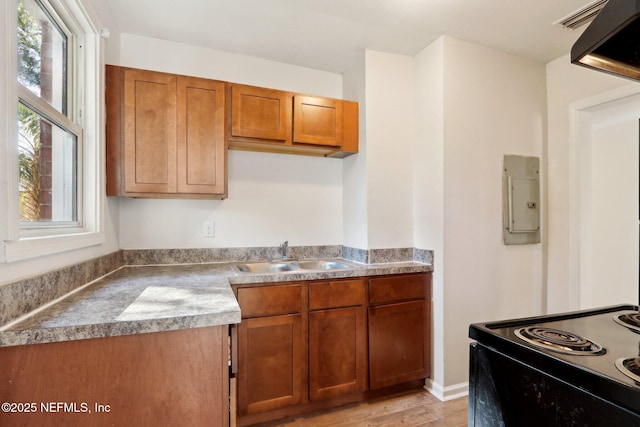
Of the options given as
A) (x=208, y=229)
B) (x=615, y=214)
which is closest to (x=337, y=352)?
(x=208, y=229)

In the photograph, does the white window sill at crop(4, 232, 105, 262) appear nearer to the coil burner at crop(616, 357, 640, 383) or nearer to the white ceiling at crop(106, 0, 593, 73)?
the white ceiling at crop(106, 0, 593, 73)

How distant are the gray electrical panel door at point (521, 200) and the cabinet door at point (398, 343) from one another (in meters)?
0.94

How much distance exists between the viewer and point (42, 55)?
1.34 metres

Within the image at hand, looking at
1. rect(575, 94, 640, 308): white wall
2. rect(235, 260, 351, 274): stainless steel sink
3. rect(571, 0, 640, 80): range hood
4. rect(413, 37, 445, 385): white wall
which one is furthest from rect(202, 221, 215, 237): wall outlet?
rect(575, 94, 640, 308): white wall

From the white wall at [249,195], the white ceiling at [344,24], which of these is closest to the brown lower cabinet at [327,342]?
the white wall at [249,195]

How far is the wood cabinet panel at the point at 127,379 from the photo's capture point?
0.92 m

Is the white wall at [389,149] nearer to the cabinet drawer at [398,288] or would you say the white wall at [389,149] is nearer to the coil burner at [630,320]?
the cabinet drawer at [398,288]

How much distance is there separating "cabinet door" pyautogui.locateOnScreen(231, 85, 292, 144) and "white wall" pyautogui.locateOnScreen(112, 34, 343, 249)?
340 millimetres

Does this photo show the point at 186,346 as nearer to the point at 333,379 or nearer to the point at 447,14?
the point at 333,379

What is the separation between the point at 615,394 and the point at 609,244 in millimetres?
3371

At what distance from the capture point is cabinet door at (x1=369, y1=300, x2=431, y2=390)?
2.13 m

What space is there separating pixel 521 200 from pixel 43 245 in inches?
115

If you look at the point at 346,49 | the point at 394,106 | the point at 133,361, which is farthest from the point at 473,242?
the point at 133,361

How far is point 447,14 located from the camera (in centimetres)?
198
